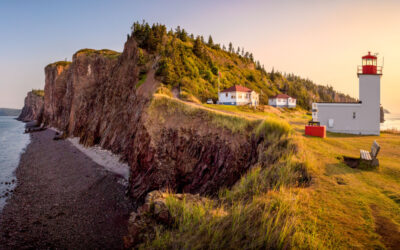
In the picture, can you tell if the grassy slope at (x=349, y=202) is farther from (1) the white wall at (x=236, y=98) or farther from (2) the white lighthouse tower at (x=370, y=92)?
(1) the white wall at (x=236, y=98)

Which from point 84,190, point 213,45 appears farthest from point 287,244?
point 213,45

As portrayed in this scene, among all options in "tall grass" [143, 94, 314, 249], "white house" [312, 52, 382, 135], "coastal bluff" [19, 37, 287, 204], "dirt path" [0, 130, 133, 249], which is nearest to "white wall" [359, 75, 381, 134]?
"white house" [312, 52, 382, 135]

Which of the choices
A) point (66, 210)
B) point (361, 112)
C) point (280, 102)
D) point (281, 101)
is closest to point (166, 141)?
point (66, 210)

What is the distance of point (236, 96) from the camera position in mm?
54781

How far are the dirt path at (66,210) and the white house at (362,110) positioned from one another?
76.1 ft

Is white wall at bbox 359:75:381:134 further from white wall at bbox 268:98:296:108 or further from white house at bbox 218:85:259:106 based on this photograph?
white wall at bbox 268:98:296:108

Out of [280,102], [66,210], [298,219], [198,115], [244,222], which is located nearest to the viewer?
[244,222]

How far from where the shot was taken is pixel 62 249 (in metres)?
10.6

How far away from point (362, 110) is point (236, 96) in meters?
34.4

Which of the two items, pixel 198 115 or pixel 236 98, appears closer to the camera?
pixel 198 115

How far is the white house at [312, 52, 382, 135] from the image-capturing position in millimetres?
21703

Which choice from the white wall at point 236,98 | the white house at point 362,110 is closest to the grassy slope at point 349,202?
the white house at point 362,110

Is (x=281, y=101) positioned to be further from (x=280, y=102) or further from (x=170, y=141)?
(x=170, y=141)

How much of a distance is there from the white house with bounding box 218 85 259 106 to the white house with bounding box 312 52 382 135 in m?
32.4
